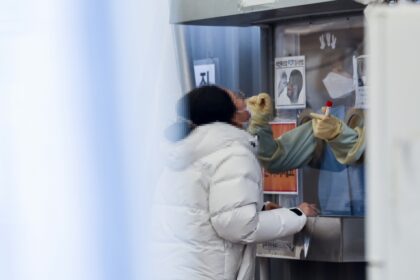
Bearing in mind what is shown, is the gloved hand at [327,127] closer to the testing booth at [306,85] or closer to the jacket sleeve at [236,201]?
the testing booth at [306,85]

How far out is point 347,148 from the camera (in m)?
3.04

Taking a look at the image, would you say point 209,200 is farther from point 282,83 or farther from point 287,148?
point 282,83

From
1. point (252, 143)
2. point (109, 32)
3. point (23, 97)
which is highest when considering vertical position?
point (109, 32)


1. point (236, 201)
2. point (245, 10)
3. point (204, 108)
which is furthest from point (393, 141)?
point (245, 10)

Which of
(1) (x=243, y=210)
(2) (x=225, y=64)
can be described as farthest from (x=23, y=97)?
(2) (x=225, y=64)

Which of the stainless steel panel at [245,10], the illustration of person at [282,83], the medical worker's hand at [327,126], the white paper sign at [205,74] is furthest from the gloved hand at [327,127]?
the white paper sign at [205,74]

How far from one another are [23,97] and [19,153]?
156 millimetres

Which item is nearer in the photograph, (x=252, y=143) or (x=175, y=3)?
(x=252, y=143)

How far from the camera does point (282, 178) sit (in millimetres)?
3289

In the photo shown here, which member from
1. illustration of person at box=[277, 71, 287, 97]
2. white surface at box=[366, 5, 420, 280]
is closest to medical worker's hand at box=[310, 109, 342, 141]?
illustration of person at box=[277, 71, 287, 97]

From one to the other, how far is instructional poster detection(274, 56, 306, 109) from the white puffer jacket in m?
0.59

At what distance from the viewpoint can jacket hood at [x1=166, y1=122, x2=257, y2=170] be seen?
2.63 meters

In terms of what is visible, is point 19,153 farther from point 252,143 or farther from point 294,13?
point 294,13

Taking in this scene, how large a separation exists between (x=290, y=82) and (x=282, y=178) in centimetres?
40
